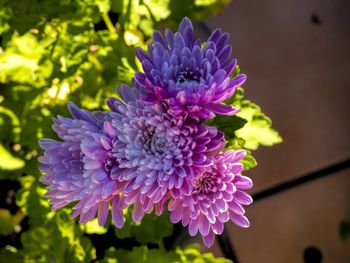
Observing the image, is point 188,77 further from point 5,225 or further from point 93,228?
point 5,225

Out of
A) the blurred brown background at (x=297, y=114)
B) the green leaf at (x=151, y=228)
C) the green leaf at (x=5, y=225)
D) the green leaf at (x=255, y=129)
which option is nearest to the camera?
the green leaf at (x=255, y=129)

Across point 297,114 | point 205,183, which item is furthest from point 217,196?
point 297,114

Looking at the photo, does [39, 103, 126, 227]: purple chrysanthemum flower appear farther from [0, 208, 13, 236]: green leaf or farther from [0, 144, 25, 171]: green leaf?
[0, 208, 13, 236]: green leaf

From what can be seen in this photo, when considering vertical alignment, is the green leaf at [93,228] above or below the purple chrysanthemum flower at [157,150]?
below

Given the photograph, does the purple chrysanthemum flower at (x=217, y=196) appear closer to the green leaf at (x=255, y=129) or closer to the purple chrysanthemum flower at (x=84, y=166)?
the purple chrysanthemum flower at (x=84, y=166)

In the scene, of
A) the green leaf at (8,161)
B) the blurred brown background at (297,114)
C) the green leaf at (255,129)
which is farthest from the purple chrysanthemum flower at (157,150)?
the blurred brown background at (297,114)

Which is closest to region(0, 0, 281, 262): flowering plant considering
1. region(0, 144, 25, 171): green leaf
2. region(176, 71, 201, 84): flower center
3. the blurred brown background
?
region(176, 71, 201, 84): flower center

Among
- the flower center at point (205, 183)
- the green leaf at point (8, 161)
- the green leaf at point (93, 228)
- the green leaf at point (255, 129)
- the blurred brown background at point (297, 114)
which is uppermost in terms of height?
the blurred brown background at point (297, 114)

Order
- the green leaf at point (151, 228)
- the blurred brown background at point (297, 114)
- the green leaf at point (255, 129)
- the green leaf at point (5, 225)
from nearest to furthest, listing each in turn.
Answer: the green leaf at point (255, 129) < the green leaf at point (151, 228) < the green leaf at point (5, 225) < the blurred brown background at point (297, 114)
